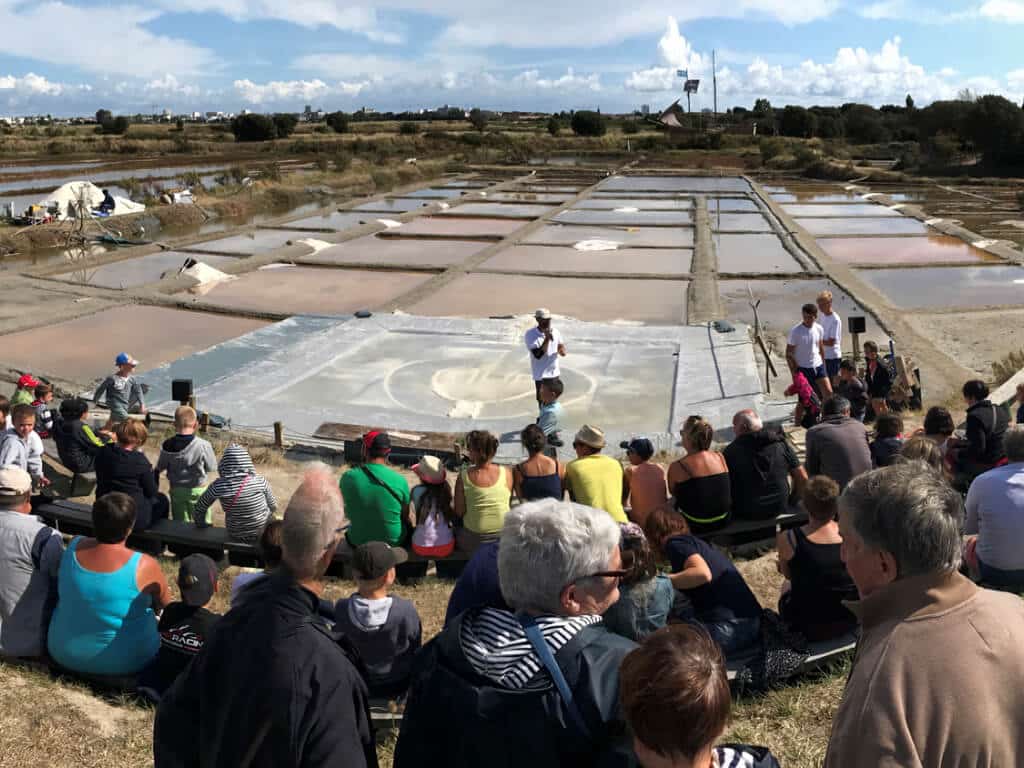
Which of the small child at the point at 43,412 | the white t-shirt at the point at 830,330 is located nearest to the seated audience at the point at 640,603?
the small child at the point at 43,412

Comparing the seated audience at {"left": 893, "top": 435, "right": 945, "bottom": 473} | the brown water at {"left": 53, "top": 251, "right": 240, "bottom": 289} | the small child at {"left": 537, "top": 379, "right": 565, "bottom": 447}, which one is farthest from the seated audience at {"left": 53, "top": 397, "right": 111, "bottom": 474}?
the brown water at {"left": 53, "top": 251, "right": 240, "bottom": 289}

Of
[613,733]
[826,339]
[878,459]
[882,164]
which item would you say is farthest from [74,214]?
[882,164]

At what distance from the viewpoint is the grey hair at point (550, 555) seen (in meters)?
2.30

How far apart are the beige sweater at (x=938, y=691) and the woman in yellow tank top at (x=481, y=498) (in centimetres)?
362

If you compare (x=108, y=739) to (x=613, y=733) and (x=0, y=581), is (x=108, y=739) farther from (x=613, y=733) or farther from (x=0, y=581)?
(x=613, y=733)

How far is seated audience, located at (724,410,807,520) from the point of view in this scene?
578 centimetres

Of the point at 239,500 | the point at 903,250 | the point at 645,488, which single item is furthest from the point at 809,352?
the point at 903,250

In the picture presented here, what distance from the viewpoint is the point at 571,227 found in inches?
1201

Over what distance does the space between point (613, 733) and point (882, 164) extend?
198 feet

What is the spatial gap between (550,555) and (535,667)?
1.02ft

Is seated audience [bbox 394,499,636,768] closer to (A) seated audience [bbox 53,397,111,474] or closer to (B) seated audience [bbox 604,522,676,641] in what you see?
(B) seated audience [bbox 604,522,676,641]

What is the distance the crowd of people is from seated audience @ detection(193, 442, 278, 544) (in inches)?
28.3

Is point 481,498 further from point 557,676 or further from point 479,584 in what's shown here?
point 557,676

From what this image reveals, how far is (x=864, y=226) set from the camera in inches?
1176
